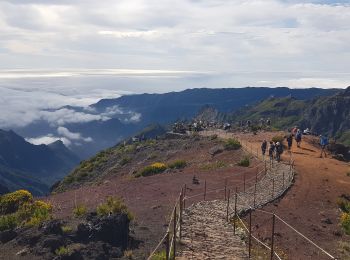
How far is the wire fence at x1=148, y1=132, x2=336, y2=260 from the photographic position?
703 inches

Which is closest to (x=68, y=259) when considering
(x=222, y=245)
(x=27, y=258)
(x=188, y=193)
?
(x=27, y=258)

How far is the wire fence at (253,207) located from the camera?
58.5 feet

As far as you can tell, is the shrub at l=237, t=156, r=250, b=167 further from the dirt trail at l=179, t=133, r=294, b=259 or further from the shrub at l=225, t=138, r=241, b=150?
the shrub at l=225, t=138, r=241, b=150

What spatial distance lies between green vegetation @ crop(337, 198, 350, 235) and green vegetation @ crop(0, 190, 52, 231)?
13225mm

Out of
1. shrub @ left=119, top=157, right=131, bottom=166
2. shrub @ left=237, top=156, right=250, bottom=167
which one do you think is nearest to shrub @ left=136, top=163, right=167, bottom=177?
shrub @ left=237, top=156, right=250, bottom=167

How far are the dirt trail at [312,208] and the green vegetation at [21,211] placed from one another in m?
9.84

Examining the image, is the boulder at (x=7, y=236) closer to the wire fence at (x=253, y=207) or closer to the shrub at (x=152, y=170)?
the wire fence at (x=253, y=207)

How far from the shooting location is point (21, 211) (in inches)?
1086

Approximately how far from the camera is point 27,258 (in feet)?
62.1

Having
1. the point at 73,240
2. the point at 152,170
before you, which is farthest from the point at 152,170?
the point at 73,240

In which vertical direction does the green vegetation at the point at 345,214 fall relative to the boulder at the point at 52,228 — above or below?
below

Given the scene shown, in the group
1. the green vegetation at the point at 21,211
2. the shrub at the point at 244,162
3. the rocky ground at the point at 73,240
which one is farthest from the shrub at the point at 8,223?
the shrub at the point at 244,162

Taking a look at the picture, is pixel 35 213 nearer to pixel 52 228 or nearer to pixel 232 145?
pixel 52 228

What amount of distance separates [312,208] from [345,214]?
253 cm
